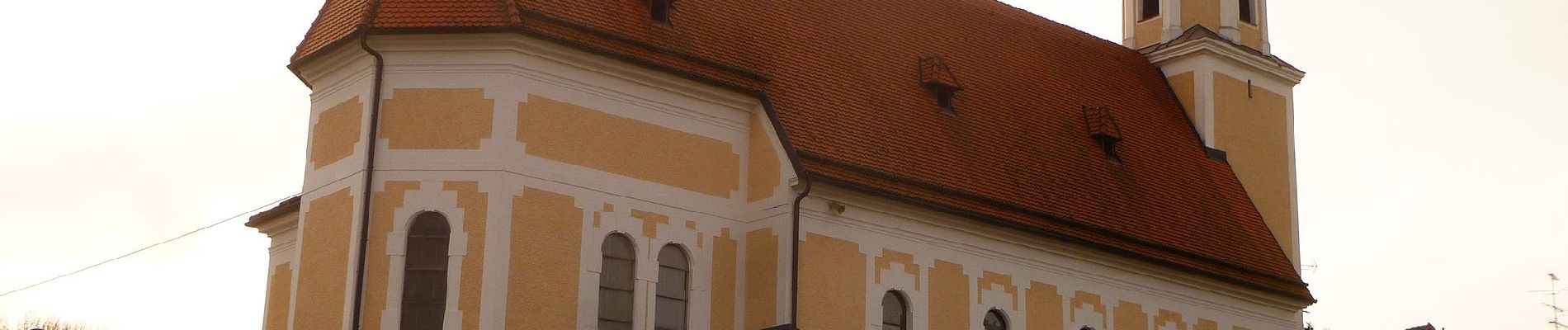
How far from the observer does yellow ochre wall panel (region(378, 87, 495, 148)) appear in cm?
2584

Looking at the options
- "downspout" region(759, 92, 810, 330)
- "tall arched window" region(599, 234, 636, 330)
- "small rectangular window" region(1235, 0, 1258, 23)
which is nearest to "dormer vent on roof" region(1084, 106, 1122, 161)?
"small rectangular window" region(1235, 0, 1258, 23)

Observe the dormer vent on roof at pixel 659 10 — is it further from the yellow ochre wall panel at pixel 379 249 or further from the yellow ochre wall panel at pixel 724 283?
the yellow ochre wall panel at pixel 379 249

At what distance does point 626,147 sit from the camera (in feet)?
88.2

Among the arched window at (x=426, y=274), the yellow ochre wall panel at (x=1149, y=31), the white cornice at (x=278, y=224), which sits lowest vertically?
the arched window at (x=426, y=274)

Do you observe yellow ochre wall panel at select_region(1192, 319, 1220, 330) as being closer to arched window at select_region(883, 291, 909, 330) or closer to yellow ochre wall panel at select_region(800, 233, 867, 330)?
arched window at select_region(883, 291, 909, 330)

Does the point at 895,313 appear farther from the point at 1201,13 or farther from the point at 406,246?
the point at 1201,13

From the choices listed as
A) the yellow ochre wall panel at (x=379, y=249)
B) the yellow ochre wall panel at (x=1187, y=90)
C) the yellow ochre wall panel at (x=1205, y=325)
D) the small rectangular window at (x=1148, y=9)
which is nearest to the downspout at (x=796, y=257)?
the yellow ochre wall panel at (x=379, y=249)

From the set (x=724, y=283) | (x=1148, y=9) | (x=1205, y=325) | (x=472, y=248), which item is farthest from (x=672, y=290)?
(x=1148, y=9)

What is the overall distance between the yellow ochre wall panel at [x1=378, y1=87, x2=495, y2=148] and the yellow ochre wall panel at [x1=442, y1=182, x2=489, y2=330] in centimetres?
61

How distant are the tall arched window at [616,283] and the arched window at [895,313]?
431 cm

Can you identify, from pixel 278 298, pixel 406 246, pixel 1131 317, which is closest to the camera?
pixel 406 246

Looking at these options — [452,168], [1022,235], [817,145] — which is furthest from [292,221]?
[1022,235]

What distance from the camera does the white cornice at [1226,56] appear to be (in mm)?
40312

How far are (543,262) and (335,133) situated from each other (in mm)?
3706
